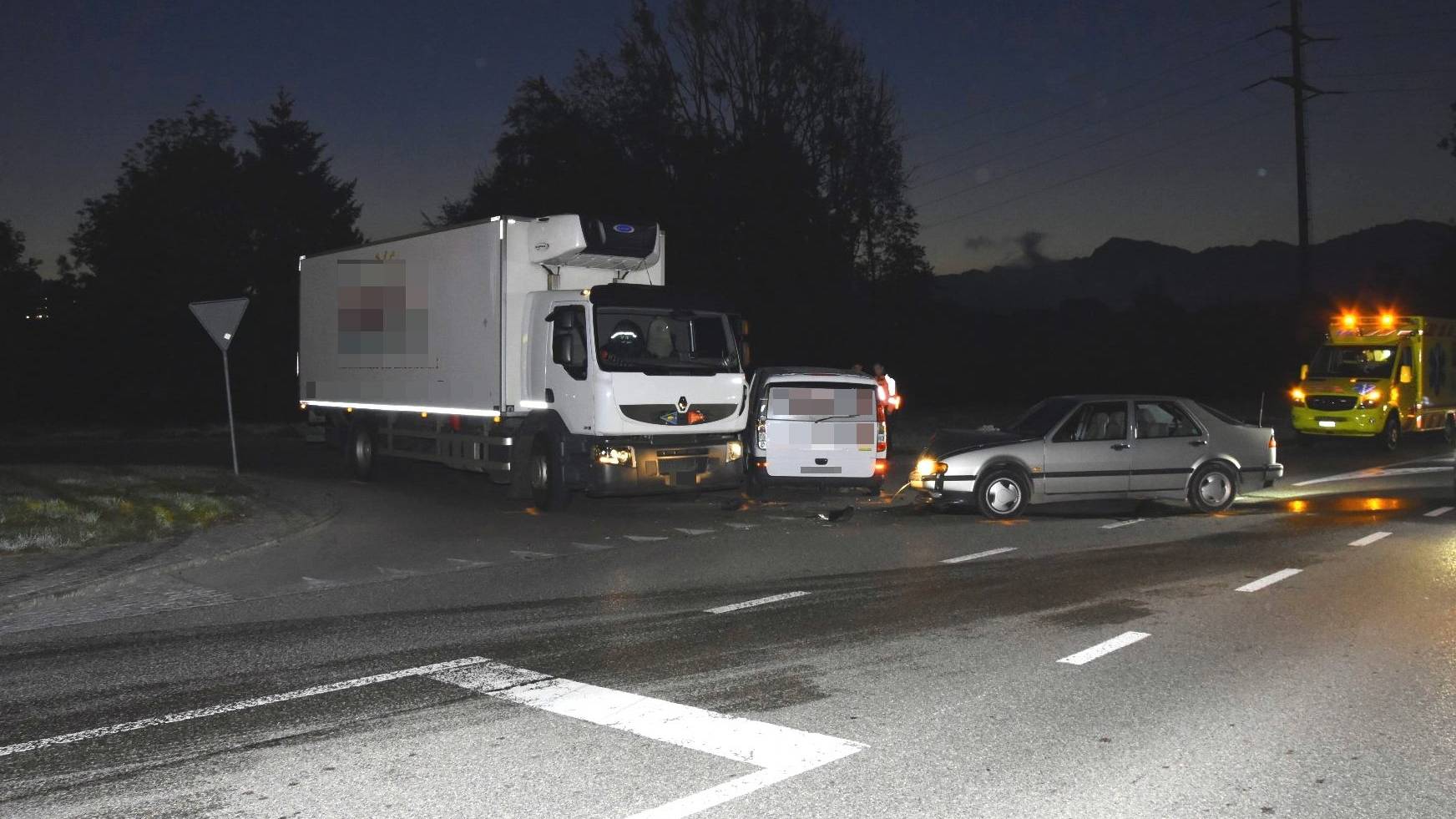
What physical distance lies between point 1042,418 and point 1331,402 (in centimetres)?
1469

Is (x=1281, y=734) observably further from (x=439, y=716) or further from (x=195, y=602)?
(x=195, y=602)

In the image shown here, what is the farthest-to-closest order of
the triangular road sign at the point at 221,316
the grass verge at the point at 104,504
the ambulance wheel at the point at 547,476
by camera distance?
1. the triangular road sign at the point at 221,316
2. the ambulance wheel at the point at 547,476
3. the grass verge at the point at 104,504

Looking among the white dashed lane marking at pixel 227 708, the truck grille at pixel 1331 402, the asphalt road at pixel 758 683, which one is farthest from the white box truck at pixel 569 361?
the truck grille at pixel 1331 402

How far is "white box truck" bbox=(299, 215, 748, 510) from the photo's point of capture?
14.4m

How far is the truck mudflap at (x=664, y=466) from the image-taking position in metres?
14.3

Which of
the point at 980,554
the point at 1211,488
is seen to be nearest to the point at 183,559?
the point at 980,554

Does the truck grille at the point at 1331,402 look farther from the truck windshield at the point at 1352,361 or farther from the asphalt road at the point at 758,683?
the asphalt road at the point at 758,683

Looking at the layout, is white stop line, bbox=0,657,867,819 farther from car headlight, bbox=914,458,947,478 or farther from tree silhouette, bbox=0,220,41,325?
tree silhouette, bbox=0,220,41,325

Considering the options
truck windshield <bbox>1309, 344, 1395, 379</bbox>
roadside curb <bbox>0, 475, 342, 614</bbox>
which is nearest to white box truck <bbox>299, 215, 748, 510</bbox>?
roadside curb <bbox>0, 475, 342, 614</bbox>

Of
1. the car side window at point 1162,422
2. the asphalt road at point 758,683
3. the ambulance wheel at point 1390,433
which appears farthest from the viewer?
the ambulance wheel at point 1390,433

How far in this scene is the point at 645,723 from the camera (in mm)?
5652

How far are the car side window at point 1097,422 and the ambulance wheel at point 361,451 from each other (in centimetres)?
1096

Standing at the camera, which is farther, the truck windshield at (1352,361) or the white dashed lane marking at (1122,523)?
the truck windshield at (1352,361)

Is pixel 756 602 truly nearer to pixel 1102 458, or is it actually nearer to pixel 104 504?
pixel 1102 458
